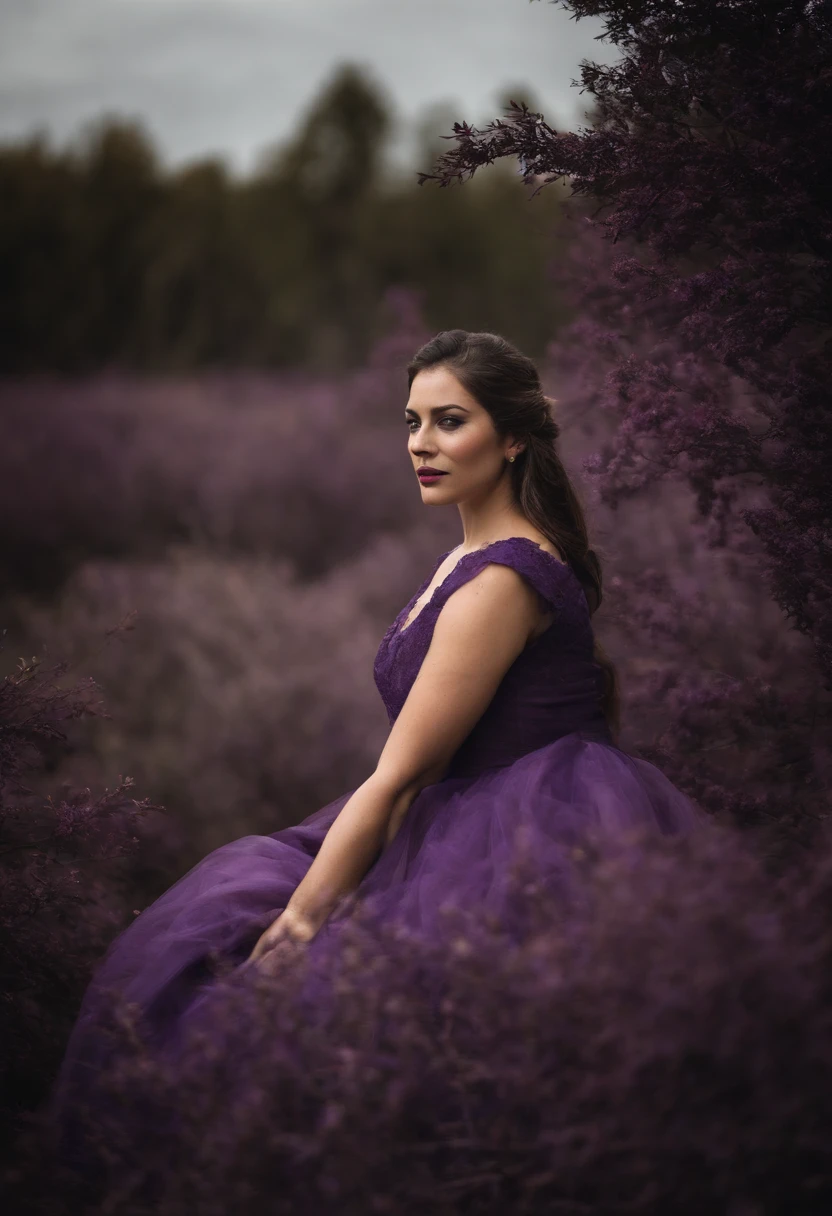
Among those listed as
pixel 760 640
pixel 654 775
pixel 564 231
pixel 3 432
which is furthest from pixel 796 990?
pixel 3 432

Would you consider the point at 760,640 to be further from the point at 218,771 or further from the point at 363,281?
the point at 363,281

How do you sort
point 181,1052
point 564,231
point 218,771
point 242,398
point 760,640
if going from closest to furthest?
point 181,1052 → point 760,640 → point 564,231 → point 218,771 → point 242,398

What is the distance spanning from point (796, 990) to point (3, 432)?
34.2 feet

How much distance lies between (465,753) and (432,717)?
0.24m

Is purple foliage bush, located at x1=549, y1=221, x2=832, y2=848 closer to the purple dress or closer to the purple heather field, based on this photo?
the purple heather field

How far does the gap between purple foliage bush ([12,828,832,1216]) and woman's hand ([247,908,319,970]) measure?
0.57ft

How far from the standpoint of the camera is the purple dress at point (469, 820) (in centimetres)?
217

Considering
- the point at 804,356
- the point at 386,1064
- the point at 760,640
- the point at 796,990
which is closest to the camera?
the point at 796,990

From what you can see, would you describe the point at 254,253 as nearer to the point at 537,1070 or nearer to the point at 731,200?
the point at 731,200

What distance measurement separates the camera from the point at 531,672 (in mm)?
2477

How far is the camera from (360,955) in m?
1.83

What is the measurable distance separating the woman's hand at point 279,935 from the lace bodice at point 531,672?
52cm

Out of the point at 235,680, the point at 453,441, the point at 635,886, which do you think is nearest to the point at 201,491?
the point at 235,680

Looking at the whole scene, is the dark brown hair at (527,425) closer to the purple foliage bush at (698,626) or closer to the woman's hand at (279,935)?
the purple foliage bush at (698,626)
